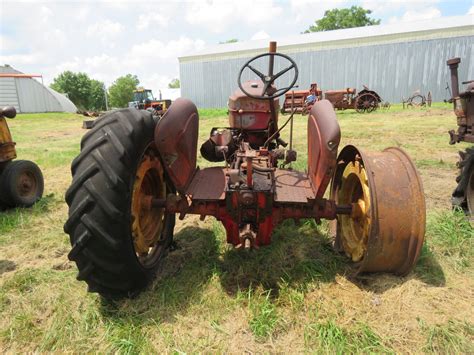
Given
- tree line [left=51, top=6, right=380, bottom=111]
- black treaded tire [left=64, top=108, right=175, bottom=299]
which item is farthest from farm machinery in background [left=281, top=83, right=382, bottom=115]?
tree line [left=51, top=6, right=380, bottom=111]

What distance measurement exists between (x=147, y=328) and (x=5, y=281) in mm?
1404

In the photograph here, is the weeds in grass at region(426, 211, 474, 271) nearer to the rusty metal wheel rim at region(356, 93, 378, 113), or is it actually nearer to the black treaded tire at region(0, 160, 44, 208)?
the black treaded tire at region(0, 160, 44, 208)

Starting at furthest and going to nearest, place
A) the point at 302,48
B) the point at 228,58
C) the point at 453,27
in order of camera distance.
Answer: the point at 228,58 < the point at 302,48 < the point at 453,27

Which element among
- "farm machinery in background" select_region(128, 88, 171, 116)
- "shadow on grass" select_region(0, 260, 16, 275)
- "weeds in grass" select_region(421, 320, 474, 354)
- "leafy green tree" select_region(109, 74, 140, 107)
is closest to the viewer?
"weeds in grass" select_region(421, 320, 474, 354)

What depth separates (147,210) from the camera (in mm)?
2709

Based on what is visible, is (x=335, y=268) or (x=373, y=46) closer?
(x=335, y=268)

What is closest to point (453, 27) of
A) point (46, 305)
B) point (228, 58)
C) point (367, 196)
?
point (228, 58)

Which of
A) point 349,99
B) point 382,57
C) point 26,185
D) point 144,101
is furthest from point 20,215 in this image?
point 382,57

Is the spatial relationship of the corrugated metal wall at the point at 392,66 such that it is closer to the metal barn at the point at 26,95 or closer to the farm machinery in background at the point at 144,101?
the farm machinery in background at the point at 144,101

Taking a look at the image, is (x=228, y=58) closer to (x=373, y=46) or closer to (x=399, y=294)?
(x=373, y=46)

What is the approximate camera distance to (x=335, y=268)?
→ 8.82 feet

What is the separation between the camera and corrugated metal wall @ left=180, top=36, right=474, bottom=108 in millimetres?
23828

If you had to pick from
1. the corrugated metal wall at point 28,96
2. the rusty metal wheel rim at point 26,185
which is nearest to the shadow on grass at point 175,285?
the rusty metal wheel rim at point 26,185

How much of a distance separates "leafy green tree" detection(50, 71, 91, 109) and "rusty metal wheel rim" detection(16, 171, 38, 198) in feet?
163
